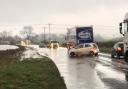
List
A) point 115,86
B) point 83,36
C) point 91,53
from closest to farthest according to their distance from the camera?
point 115,86 < point 91,53 < point 83,36

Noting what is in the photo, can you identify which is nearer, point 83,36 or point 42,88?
point 42,88

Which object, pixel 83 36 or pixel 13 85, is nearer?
pixel 13 85

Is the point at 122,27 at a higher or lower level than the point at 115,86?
higher

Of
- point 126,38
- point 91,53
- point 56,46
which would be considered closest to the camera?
point 126,38

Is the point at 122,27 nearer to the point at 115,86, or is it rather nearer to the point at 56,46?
the point at 115,86

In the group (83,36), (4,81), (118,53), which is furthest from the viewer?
(83,36)

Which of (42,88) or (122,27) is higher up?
(122,27)

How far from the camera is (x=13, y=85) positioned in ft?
60.7

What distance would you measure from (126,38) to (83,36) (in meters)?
29.5

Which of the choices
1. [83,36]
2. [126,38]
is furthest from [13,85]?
[83,36]

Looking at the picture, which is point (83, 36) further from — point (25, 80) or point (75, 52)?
point (25, 80)

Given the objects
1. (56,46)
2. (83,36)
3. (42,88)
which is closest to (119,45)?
(83,36)

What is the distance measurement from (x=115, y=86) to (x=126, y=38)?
15.2 metres

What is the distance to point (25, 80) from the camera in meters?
20.7
